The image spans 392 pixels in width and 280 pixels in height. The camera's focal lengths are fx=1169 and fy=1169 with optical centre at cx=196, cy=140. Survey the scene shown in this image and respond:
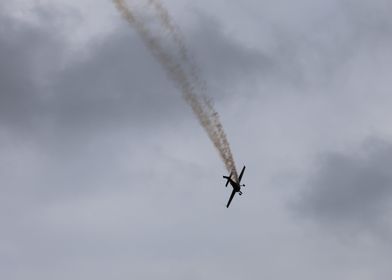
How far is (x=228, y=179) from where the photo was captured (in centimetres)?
16125

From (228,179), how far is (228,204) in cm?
437

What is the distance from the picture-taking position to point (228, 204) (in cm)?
16375
